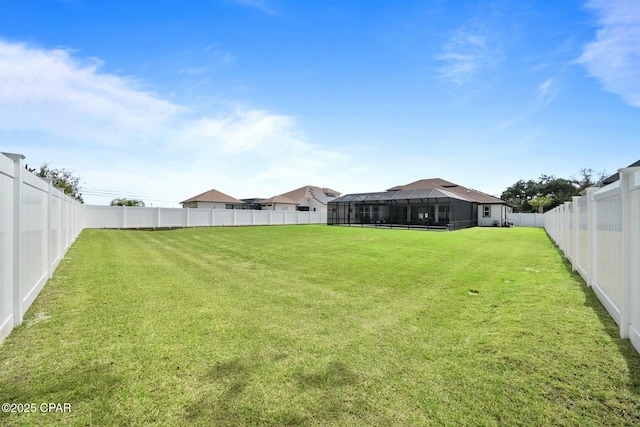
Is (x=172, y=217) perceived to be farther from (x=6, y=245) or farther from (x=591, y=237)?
(x=591, y=237)

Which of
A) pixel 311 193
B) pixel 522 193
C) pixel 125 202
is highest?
pixel 522 193

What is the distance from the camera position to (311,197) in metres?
47.2

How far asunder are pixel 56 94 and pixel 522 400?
15.3 meters

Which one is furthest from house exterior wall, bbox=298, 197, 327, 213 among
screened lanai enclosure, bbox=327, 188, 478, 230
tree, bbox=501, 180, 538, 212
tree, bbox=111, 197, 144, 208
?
tree, bbox=501, 180, 538, 212

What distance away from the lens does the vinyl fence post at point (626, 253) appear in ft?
10.1

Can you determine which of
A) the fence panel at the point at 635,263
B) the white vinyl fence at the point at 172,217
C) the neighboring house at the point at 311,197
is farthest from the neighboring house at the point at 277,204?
the fence panel at the point at 635,263

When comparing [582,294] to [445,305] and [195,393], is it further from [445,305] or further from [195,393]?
[195,393]

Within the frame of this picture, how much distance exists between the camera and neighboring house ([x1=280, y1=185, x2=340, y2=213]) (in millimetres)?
46188

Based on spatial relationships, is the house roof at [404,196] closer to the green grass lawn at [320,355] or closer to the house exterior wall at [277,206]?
the house exterior wall at [277,206]

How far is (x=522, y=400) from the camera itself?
216 centimetres

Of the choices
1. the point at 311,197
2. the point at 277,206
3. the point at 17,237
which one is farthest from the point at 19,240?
the point at 311,197

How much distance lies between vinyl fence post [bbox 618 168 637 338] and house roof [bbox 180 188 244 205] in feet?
129

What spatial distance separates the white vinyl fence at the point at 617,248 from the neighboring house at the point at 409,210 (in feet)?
65.7

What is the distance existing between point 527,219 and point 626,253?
3226 cm
